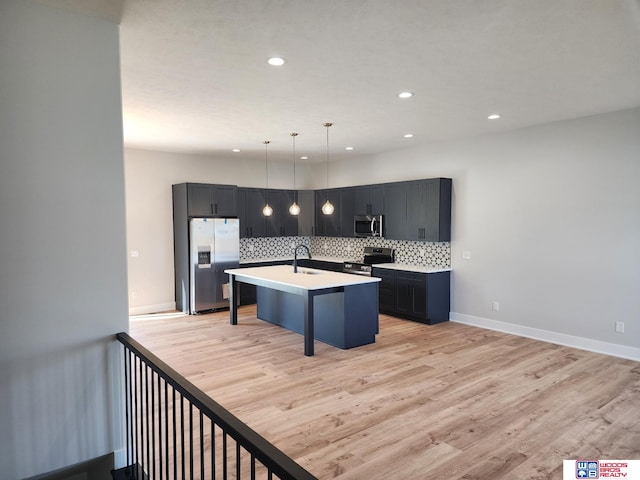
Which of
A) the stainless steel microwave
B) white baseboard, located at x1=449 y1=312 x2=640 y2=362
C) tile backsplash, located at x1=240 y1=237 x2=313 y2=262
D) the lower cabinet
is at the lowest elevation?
white baseboard, located at x1=449 y1=312 x2=640 y2=362

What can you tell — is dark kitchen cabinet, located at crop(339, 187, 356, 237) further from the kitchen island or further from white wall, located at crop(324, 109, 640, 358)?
the kitchen island

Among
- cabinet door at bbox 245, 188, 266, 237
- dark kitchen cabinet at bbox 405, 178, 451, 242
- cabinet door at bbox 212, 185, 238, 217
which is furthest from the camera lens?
cabinet door at bbox 245, 188, 266, 237

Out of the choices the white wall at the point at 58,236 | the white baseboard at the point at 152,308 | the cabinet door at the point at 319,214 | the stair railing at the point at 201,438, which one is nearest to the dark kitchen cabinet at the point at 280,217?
the cabinet door at the point at 319,214

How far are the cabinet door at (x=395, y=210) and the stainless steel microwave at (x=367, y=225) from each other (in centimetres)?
15

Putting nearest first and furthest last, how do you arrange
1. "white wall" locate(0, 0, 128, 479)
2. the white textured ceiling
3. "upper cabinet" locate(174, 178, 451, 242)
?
"white wall" locate(0, 0, 128, 479) → the white textured ceiling → "upper cabinet" locate(174, 178, 451, 242)

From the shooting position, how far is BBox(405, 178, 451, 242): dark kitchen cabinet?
6.50 metres

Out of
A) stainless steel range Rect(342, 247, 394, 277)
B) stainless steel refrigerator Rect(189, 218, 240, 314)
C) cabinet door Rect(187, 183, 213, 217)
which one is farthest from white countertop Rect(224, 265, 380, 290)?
cabinet door Rect(187, 183, 213, 217)

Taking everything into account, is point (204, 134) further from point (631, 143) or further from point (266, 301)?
point (631, 143)

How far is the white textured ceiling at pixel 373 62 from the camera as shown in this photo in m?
2.55

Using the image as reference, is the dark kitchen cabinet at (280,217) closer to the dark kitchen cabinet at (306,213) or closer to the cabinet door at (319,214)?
the dark kitchen cabinet at (306,213)

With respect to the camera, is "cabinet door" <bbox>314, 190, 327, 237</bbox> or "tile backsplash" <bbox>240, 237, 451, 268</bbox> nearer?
"tile backsplash" <bbox>240, 237, 451, 268</bbox>

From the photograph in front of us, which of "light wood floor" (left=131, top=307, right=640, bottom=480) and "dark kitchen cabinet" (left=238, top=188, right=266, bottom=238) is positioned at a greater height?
"dark kitchen cabinet" (left=238, top=188, right=266, bottom=238)

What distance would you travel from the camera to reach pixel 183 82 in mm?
3785

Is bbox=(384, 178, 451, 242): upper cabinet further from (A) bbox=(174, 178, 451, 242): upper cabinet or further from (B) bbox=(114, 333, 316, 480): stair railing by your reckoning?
(B) bbox=(114, 333, 316, 480): stair railing
